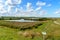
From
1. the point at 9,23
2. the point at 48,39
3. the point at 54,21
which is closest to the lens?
the point at 48,39

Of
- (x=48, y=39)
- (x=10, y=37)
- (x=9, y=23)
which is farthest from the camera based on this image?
(x=9, y=23)

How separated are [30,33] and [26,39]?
0.49 metres

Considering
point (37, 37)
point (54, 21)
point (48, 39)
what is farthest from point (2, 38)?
point (54, 21)

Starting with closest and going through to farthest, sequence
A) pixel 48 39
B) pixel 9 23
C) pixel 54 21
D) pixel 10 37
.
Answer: pixel 48 39 < pixel 10 37 < pixel 9 23 < pixel 54 21

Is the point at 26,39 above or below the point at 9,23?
below

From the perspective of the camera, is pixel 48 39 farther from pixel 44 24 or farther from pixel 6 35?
pixel 44 24

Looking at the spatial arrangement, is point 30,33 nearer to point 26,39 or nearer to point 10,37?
point 26,39

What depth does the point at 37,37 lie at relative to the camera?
661 centimetres

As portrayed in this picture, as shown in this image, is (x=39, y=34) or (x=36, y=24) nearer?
(x=39, y=34)

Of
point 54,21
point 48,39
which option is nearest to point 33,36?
point 48,39

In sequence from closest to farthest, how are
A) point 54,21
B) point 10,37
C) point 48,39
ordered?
point 48,39, point 10,37, point 54,21

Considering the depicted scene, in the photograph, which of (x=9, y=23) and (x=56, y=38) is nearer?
(x=56, y=38)

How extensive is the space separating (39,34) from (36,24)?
2335 mm

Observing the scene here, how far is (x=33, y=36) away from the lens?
6.70 meters
